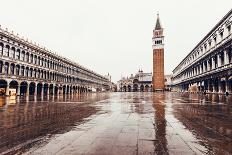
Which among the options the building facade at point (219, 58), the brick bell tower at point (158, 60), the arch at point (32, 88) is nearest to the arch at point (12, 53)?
the arch at point (32, 88)

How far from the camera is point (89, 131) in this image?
5.06 meters

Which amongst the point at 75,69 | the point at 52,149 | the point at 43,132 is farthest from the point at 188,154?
the point at 75,69

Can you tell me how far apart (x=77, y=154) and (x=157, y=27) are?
4154 inches

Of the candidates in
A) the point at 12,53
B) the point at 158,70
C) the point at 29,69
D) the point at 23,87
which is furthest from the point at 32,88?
the point at 158,70

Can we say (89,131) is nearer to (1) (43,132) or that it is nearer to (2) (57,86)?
(1) (43,132)

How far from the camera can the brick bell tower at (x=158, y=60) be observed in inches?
3679

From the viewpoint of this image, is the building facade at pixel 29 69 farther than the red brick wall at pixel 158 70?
No

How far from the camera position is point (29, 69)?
41.5 m

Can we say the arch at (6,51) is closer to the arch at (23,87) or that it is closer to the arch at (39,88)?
the arch at (23,87)

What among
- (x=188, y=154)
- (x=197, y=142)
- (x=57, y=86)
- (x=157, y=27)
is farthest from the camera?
(x=157, y=27)

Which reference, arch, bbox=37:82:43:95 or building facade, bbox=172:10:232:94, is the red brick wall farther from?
arch, bbox=37:82:43:95

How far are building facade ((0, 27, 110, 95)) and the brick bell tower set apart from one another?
141 feet

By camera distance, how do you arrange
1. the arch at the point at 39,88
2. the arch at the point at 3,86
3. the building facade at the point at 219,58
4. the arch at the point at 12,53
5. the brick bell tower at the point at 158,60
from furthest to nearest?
the brick bell tower at the point at 158,60 → the arch at the point at 39,88 → the arch at the point at 12,53 → the arch at the point at 3,86 → the building facade at the point at 219,58

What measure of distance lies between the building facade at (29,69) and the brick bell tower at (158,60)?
141 feet
